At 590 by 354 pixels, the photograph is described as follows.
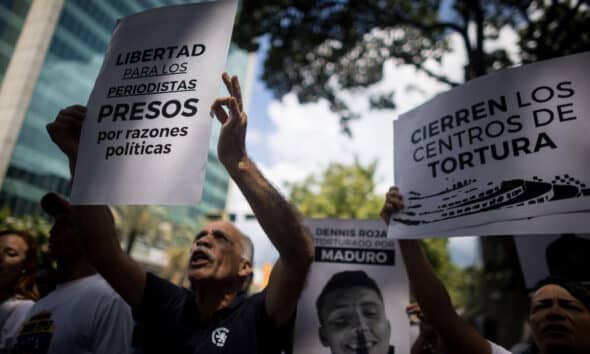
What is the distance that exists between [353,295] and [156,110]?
1.64 m

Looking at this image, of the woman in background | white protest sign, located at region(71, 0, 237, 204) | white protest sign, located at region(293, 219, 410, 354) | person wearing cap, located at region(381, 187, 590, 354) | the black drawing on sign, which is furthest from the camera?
the woman in background

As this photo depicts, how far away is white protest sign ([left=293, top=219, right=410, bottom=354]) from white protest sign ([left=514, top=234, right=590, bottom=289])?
0.84 meters

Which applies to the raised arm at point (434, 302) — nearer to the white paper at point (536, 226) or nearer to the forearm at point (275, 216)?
the white paper at point (536, 226)

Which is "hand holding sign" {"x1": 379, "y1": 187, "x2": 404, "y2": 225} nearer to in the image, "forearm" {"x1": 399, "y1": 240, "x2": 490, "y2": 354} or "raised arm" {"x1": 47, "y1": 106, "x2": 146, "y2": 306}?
"forearm" {"x1": 399, "y1": 240, "x2": 490, "y2": 354}

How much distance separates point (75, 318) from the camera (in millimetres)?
1932

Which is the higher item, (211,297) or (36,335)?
(211,297)

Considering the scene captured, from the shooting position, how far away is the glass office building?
3459 millimetres

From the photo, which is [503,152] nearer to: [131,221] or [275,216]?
[275,216]

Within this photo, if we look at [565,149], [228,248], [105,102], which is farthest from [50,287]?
[565,149]

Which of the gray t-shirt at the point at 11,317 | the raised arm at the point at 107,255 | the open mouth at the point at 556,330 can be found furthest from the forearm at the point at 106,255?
the open mouth at the point at 556,330

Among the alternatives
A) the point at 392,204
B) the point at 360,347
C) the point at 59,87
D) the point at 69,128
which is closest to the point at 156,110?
the point at 69,128

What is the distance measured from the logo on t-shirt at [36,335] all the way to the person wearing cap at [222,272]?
0.44 m

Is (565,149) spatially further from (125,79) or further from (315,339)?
(125,79)

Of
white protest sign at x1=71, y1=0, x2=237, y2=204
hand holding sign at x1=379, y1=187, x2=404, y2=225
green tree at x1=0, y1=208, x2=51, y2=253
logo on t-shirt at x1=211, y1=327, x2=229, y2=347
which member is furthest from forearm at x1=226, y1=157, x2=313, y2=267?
green tree at x1=0, y1=208, x2=51, y2=253
